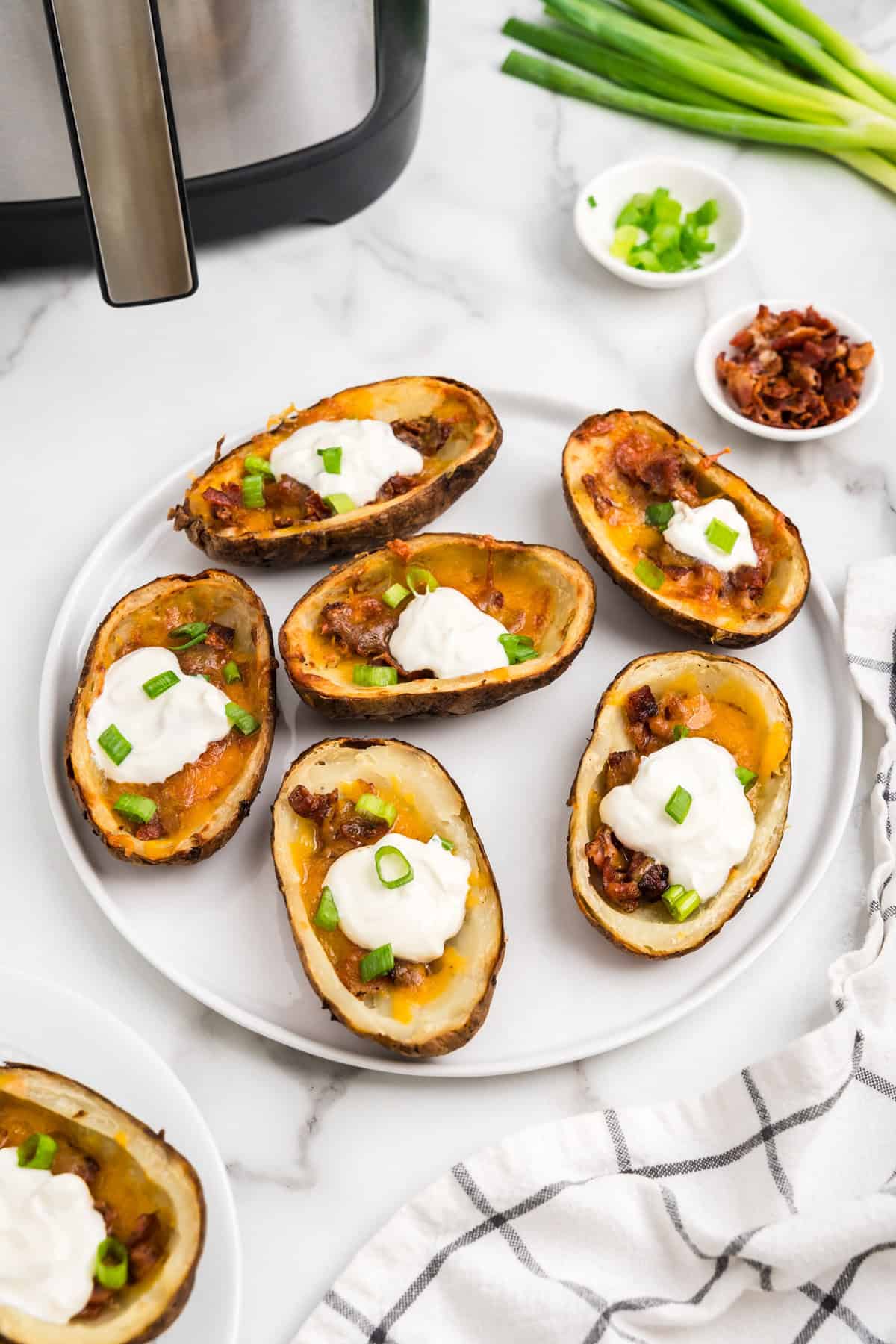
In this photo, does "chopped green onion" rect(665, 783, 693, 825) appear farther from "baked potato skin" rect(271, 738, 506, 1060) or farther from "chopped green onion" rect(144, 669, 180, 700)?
"chopped green onion" rect(144, 669, 180, 700)

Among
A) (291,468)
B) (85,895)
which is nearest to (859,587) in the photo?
(291,468)

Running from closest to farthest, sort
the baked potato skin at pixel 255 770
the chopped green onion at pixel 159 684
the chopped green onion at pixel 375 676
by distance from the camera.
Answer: the baked potato skin at pixel 255 770 < the chopped green onion at pixel 159 684 < the chopped green onion at pixel 375 676

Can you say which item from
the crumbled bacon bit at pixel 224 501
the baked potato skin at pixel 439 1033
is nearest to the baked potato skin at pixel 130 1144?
the baked potato skin at pixel 439 1033

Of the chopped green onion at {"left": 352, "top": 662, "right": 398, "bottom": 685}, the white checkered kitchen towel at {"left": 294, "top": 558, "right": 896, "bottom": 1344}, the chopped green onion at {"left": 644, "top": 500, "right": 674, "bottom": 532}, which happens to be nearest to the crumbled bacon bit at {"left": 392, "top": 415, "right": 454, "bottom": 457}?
the chopped green onion at {"left": 644, "top": 500, "right": 674, "bottom": 532}

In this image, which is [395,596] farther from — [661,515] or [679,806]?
[679,806]

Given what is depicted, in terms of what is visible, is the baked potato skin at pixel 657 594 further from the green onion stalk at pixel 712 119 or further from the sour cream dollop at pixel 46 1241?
the sour cream dollop at pixel 46 1241

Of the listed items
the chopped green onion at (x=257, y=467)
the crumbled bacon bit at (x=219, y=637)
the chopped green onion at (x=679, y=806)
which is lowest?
the chopped green onion at (x=679, y=806)
